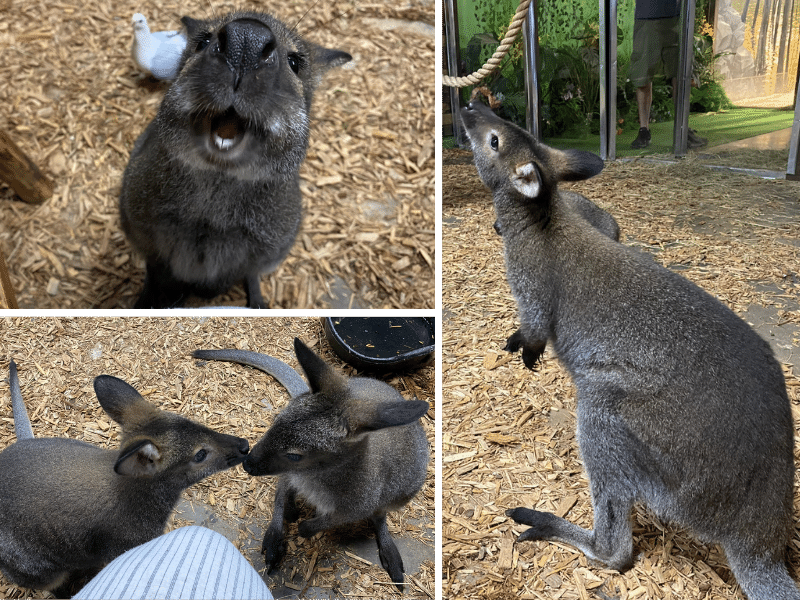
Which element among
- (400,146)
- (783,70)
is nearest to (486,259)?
(400,146)

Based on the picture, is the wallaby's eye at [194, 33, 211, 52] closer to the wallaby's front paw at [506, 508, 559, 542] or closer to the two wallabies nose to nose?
the two wallabies nose to nose

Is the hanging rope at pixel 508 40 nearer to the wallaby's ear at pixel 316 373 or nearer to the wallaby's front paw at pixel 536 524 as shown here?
the wallaby's ear at pixel 316 373

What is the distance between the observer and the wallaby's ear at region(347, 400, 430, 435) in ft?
7.63

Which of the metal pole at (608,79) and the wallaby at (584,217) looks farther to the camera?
the metal pole at (608,79)

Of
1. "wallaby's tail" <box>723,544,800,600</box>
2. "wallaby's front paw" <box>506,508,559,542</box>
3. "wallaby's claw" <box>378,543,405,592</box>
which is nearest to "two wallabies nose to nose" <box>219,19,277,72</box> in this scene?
"wallaby's front paw" <box>506,508,559,542</box>

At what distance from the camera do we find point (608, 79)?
8.37 meters

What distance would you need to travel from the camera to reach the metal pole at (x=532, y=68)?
8.53 meters

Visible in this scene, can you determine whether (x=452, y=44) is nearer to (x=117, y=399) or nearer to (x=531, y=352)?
(x=531, y=352)

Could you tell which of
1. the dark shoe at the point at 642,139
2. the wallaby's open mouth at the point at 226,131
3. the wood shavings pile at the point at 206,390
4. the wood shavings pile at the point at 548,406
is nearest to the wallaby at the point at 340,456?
the wood shavings pile at the point at 206,390

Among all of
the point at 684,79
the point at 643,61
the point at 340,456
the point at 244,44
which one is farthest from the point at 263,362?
the point at 684,79

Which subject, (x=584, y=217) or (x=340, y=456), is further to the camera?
(x=584, y=217)

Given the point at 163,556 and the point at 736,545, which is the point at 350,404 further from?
the point at 736,545

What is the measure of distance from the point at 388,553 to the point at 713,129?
7.49m

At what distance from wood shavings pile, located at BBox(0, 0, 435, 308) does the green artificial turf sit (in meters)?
4.92
